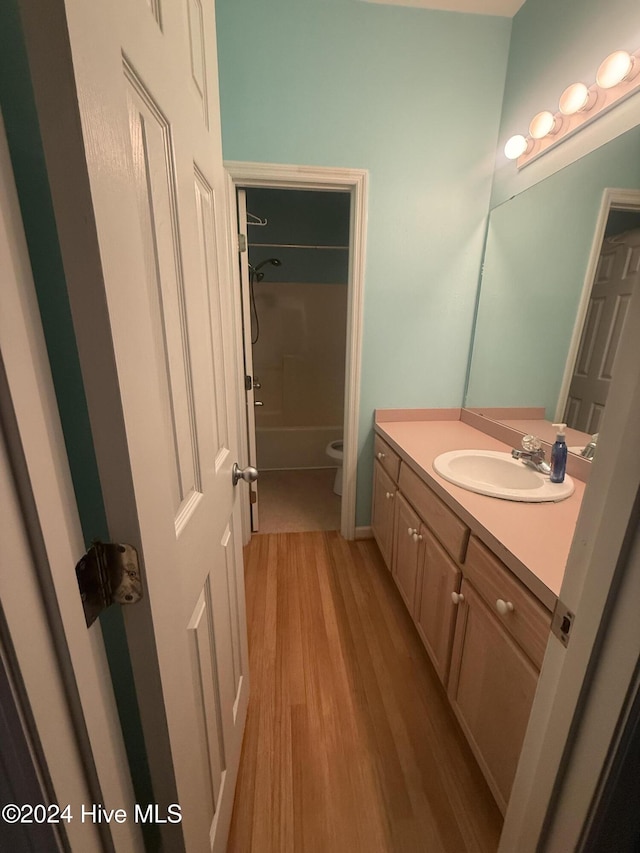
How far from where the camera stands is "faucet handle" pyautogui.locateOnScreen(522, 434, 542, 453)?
1.38m

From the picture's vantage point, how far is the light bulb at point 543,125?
1.39 meters

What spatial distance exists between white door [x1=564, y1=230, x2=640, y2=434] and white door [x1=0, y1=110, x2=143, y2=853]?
57.9 inches

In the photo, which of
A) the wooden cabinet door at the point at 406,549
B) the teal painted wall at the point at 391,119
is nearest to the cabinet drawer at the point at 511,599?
the wooden cabinet door at the point at 406,549

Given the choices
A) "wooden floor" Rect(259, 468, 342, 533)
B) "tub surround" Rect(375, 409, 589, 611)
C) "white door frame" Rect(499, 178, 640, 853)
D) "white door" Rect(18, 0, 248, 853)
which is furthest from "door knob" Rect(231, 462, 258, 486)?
"wooden floor" Rect(259, 468, 342, 533)

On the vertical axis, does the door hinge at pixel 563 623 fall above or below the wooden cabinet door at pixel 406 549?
above

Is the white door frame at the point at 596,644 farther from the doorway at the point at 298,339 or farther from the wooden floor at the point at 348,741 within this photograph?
the doorway at the point at 298,339

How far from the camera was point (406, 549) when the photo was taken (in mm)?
1578

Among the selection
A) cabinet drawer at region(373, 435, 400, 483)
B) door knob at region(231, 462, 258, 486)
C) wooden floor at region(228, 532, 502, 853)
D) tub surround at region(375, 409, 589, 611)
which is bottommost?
wooden floor at region(228, 532, 502, 853)

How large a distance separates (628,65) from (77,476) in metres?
1.85

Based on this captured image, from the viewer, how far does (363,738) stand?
116 cm

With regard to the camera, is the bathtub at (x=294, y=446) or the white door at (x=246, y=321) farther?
the bathtub at (x=294, y=446)

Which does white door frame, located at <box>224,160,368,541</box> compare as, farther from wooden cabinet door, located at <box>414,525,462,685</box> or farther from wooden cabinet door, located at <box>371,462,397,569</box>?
wooden cabinet door, located at <box>414,525,462,685</box>

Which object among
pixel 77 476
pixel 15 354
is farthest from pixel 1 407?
pixel 77 476

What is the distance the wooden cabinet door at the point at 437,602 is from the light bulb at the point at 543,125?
1.70 metres
